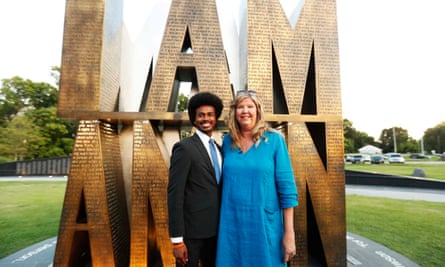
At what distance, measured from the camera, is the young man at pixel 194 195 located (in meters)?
1.91

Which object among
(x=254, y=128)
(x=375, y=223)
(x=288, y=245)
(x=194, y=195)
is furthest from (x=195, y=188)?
(x=375, y=223)

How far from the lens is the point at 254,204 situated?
1954 mm

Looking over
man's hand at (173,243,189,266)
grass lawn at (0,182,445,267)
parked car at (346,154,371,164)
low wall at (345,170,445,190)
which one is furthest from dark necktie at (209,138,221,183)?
parked car at (346,154,371,164)

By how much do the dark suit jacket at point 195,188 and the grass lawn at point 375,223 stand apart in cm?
409

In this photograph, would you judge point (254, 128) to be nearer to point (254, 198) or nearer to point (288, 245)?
point (254, 198)

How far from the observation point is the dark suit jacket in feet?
6.39

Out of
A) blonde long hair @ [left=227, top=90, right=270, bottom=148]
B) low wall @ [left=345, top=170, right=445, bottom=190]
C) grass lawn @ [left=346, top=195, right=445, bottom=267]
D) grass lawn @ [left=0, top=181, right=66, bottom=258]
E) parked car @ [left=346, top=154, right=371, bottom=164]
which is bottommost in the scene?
grass lawn @ [left=0, top=181, right=66, bottom=258]

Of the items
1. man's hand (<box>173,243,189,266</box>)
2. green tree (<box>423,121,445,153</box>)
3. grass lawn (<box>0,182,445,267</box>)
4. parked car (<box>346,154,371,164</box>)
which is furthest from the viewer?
green tree (<box>423,121,445,153</box>)

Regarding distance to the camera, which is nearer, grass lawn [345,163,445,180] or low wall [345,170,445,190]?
low wall [345,170,445,190]

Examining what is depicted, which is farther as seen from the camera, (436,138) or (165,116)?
(436,138)

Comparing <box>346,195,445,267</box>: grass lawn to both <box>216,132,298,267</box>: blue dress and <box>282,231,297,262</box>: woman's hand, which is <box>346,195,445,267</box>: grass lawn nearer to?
<box>282,231,297,262</box>: woman's hand

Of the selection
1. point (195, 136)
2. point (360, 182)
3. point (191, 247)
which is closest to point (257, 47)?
point (195, 136)

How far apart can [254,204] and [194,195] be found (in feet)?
1.71

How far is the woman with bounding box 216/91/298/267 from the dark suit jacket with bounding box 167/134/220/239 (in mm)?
105
